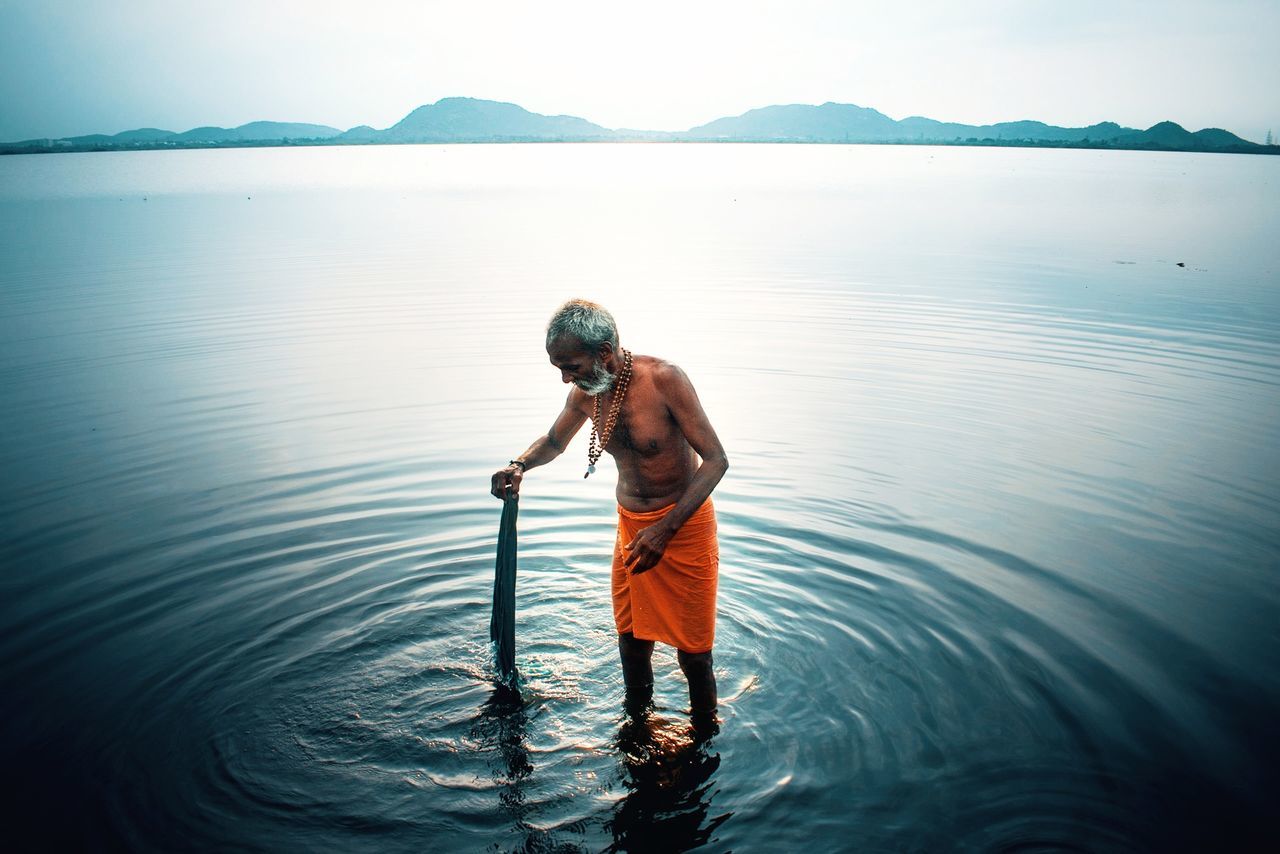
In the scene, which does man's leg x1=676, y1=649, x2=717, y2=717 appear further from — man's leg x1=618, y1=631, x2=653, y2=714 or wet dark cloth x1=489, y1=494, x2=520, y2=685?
wet dark cloth x1=489, y1=494, x2=520, y2=685

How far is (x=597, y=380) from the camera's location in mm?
4086

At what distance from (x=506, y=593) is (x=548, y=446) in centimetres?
89

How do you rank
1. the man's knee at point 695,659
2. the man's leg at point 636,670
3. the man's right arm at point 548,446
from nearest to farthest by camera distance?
1. the man's knee at point 695,659
2. the man's right arm at point 548,446
3. the man's leg at point 636,670

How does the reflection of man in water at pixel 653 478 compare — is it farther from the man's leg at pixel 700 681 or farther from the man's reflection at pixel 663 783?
the man's reflection at pixel 663 783

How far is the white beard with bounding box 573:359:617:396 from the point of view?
402 cm

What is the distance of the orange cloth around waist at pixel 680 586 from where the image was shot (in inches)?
165

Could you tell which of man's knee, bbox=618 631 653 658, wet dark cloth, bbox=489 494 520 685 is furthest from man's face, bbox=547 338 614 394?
man's knee, bbox=618 631 653 658

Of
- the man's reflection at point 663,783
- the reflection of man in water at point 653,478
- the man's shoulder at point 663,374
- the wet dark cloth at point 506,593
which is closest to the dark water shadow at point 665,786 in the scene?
the man's reflection at point 663,783

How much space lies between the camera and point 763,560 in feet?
21.7

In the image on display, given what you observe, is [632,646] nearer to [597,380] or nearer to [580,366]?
[597,380]

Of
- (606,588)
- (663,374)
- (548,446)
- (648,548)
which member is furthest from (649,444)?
(606,588)

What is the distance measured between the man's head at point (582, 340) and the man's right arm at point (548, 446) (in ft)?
1.48

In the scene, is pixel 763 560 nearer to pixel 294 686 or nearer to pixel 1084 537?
pixel 1084 537

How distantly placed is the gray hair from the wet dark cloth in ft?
4.17
